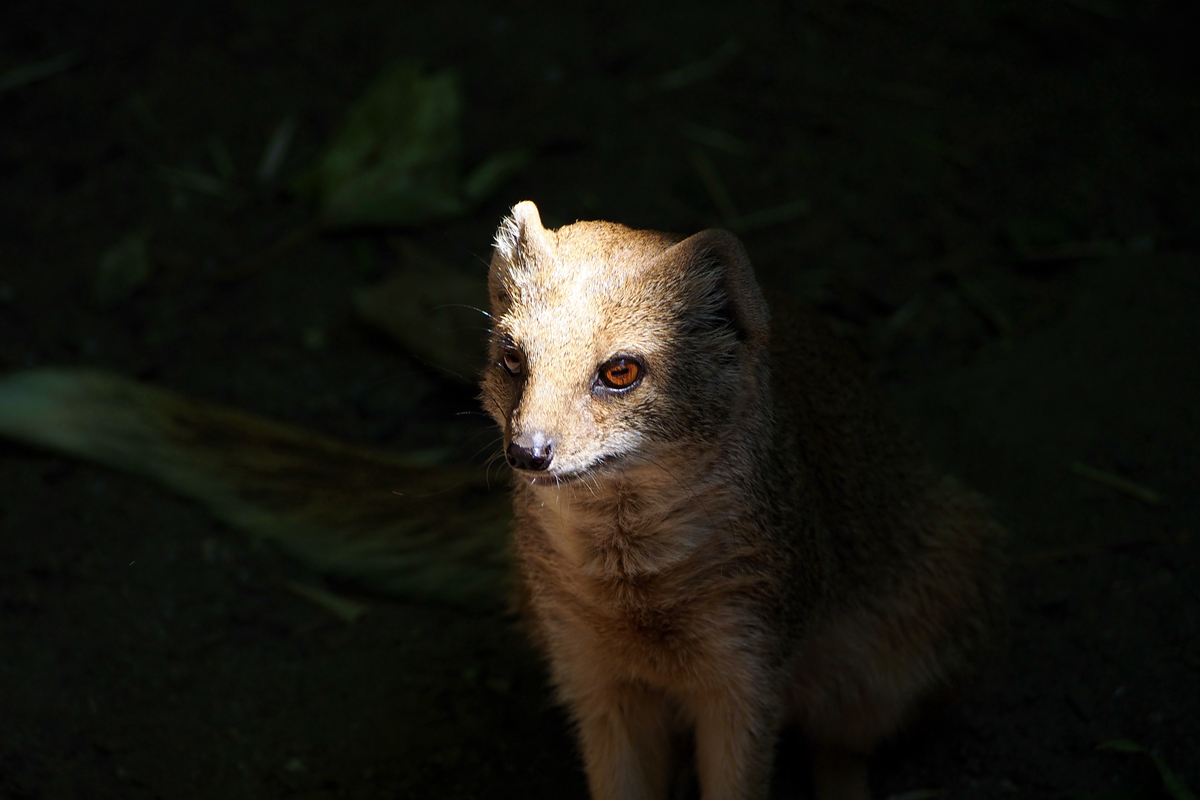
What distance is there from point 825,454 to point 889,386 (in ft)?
3.80

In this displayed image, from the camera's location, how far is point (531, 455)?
1733mm

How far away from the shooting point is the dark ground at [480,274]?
275 centimetres

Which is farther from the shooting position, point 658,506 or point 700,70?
point 700,70

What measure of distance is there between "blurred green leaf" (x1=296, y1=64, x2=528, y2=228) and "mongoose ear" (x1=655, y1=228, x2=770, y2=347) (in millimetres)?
2043

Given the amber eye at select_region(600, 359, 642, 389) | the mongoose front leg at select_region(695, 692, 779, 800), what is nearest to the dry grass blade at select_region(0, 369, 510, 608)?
the mongoose front leg at select_region(695, 692, 779, 800)

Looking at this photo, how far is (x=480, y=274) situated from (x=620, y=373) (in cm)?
196

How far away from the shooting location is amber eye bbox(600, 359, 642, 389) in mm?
1891

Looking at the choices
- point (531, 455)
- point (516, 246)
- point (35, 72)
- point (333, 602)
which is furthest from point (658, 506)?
point (35, 72)

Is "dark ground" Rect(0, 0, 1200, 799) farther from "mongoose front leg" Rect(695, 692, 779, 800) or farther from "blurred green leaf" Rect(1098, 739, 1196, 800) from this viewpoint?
"mongoose front leg" Rect(695, 692, 779, 800)

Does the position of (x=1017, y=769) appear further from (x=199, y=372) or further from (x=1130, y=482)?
(x=199, y=372)

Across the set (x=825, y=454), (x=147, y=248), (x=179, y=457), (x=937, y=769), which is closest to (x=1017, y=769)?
(x=937, y=769)

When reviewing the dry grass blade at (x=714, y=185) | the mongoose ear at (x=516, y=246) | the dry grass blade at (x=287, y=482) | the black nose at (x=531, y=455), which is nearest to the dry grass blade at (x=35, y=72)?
the dry grass blade at (x=287, y=482)

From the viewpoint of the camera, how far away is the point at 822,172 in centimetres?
412

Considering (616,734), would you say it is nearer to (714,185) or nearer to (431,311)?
(431,311)
